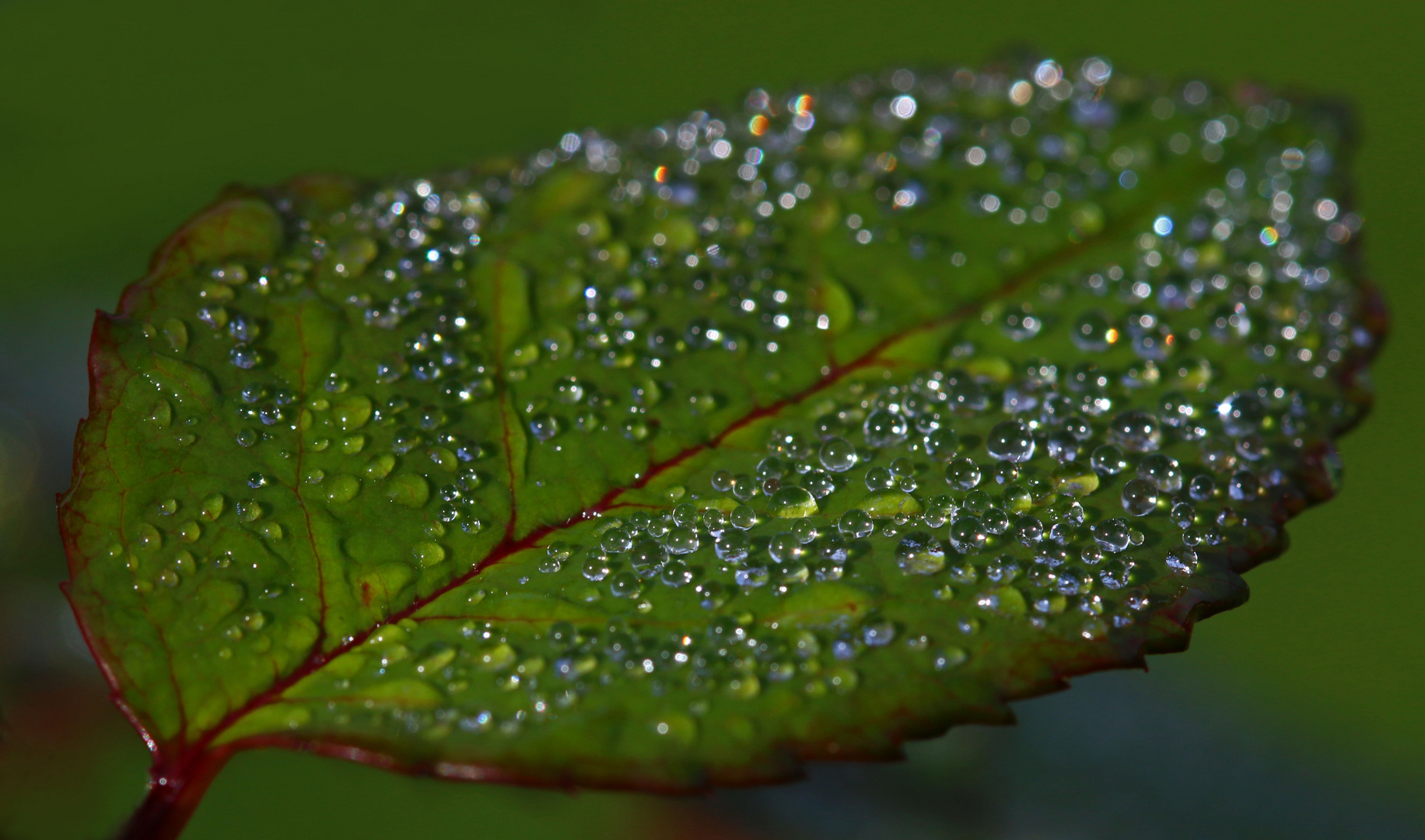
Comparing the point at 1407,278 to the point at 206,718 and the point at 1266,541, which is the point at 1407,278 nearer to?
the point at 1266,541

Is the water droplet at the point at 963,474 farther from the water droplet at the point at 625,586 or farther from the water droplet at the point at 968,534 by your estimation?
the water droplet at the point at 625,586

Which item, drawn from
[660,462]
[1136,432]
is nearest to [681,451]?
[660,462]

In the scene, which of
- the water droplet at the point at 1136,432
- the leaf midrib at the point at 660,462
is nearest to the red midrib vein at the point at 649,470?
the leaf midrib at the point at 660,462

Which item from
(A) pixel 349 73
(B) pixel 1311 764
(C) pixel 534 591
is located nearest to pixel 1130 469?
(C) pixel 534 591

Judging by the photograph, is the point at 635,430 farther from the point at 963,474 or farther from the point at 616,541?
the point at 963,474

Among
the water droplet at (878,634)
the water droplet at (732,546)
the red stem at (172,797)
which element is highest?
the water droplet at (732,546)
